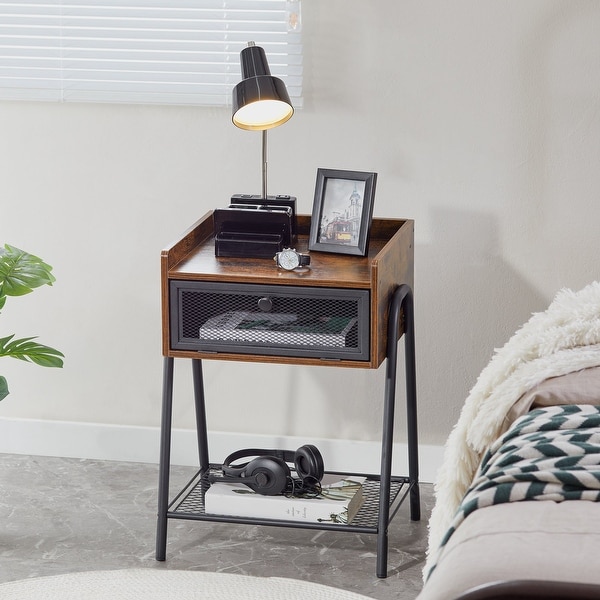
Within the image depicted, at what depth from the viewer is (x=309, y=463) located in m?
2.56

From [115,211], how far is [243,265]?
0.71 meters

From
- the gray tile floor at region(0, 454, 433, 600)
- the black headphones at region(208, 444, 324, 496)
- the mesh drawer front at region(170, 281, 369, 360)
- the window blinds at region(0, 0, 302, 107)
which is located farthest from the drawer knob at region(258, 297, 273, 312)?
the window blinds at region(0, 0, 302, 107)

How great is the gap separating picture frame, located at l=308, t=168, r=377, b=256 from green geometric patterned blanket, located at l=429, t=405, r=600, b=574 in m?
0.88

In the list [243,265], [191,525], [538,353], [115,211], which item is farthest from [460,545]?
[115,211]

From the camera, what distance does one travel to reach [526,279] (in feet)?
9.18

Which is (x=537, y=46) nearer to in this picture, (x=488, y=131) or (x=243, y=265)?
(x=488, y=131)

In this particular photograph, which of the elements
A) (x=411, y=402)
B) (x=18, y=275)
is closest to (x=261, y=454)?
(x=411, y=402)

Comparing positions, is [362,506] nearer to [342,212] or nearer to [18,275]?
[342,212]

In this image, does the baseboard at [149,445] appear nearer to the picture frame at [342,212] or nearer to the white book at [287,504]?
the white book at [287,504]

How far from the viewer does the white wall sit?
271 centimetres

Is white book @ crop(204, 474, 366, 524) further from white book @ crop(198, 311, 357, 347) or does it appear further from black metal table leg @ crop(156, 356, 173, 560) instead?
white book @ crop(198, 311, 357, 347)

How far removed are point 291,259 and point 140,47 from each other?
2.91 ft

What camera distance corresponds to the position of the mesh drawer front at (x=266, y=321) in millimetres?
2312

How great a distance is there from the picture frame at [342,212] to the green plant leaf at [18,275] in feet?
2.12
